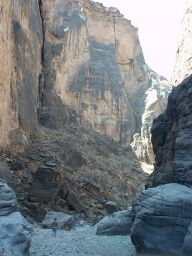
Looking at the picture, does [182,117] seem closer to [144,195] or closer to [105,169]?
[144,195]

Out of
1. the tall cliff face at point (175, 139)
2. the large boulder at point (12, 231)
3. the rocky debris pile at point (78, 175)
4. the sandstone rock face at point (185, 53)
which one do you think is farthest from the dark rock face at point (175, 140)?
the rocky debris pile at point (78, 175)

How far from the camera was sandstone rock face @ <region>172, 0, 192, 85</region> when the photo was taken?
23.0m

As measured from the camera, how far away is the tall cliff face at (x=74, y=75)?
27.3 meters

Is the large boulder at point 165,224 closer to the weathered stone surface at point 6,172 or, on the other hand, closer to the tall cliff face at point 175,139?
the tall cliff face at point 175,139

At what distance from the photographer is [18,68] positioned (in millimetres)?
29078

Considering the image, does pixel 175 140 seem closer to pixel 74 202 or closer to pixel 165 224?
pixel 165 224

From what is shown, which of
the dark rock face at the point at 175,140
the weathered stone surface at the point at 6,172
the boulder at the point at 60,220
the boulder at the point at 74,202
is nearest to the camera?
the dark rock face at the point at 175,140

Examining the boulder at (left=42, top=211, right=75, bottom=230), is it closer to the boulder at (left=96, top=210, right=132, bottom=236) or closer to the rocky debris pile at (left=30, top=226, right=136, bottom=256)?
the boulder at (left=96, top=210, right=132, bottom=236)

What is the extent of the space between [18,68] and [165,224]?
21015 mm

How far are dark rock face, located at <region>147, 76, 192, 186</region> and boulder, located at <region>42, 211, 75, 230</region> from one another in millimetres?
5591

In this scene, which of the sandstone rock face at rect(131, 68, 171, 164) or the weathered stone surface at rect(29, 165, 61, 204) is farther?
the sandstone rock face at rect(131, 68, 171, 164)

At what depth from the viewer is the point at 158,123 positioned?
1711 centimetres

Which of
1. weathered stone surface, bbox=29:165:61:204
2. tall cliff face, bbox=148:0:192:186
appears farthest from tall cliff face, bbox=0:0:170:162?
tall cliff face, bbox=148:0:192:186

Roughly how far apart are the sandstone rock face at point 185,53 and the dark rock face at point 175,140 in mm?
6296
